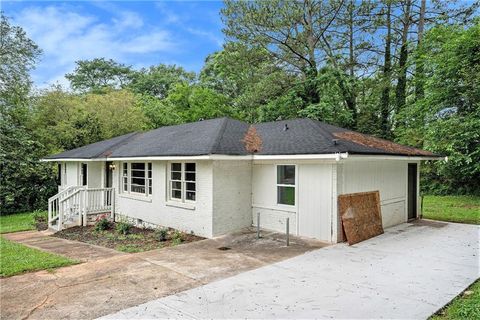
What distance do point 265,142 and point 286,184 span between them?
1854 millimetres

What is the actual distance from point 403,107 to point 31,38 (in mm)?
25084

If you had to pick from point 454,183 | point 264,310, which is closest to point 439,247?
point 264,310

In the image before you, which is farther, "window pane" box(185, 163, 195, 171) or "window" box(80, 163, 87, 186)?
"window" box(80, 163, 87, 186)

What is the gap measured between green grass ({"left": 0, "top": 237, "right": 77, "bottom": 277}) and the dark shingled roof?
170 inches

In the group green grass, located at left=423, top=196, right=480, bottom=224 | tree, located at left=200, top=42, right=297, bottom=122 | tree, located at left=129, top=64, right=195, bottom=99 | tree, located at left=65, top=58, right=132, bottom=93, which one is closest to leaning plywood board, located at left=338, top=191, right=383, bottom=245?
green grass, located at left=423, top=196, right=480, bottom=224

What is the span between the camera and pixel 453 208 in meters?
14.8

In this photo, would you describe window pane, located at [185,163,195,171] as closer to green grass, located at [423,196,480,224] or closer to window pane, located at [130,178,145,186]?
window pane, located at [130,178,145,186]

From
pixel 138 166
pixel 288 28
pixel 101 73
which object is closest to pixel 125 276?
pixel 138 166

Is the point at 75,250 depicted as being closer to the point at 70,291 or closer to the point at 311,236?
the point at 70,291

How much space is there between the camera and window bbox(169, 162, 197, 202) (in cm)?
1080

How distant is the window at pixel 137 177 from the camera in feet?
41.6

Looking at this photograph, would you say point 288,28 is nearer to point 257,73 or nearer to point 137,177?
point 257,73

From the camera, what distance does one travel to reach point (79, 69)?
4597 centimetres

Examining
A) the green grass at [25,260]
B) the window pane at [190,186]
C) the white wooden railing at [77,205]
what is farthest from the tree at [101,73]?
the green grass at [25,260]
